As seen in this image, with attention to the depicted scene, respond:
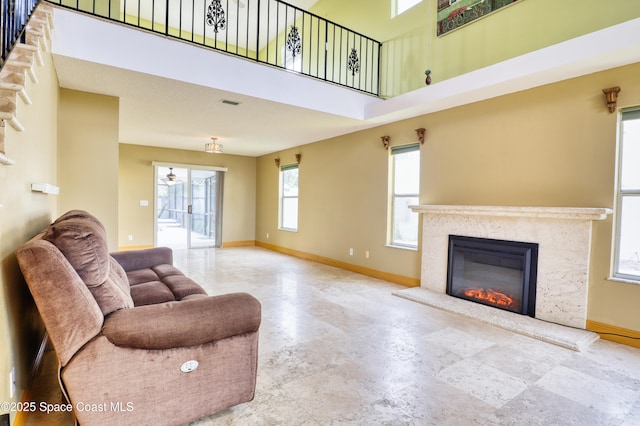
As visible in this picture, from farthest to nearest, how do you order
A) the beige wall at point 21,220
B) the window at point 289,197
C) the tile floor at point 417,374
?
1. the window at point 289,197
2. the tile floor at point 417,374
3. the beige wall at point 21,220

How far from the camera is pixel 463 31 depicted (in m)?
4.07

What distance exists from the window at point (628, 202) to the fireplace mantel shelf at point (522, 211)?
0.20m

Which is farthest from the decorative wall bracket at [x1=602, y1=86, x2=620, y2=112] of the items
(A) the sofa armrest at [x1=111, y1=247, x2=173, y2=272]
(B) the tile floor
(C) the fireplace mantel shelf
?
(A) the sofa armrest at [x1=111, y1=247, x2=173, y2=272]

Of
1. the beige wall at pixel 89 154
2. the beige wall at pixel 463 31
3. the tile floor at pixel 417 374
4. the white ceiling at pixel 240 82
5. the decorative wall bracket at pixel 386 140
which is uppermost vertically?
the beige wall at pixel 463 31

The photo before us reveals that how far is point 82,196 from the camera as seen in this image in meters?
3.76

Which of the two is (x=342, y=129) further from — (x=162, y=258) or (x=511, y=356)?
(x=511, y=356)

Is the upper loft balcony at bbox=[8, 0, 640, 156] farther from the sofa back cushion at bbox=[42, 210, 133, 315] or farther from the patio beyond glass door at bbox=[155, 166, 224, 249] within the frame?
the patio beyond glass door at bbox=[155, 166, 224, 249]

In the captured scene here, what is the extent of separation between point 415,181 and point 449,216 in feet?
2.76

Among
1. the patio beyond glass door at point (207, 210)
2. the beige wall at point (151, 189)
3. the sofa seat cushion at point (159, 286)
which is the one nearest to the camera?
the sofa seat cushion at point (159, 286)

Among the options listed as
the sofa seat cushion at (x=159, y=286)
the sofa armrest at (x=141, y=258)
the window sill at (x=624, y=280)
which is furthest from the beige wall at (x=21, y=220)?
Answer: the window sill at (x=624, y=280)

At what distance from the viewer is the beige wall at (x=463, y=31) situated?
3.17 m

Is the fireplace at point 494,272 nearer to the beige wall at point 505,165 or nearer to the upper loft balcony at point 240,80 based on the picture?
the beige wall at point 505,165

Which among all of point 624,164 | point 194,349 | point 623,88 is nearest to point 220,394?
point 194,349

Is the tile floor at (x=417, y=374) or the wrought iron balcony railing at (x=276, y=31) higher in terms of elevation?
the wrought iron balcony railing at (x=276, y=31)
